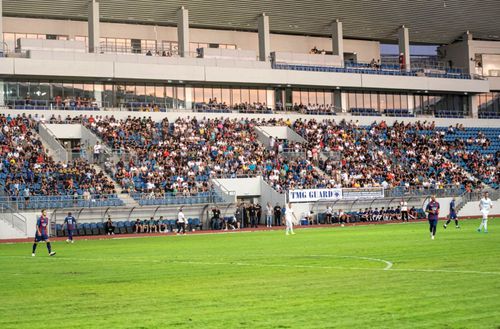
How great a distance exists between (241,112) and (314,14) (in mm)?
12839

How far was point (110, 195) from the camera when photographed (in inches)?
2153

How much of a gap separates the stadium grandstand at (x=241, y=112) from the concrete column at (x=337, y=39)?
19 centimetres

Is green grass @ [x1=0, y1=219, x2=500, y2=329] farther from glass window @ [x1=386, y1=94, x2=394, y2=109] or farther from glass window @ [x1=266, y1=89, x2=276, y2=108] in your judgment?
glass window @ [x1=386, y1=94, x2=394, y2=109]

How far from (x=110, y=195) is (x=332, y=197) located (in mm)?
16936

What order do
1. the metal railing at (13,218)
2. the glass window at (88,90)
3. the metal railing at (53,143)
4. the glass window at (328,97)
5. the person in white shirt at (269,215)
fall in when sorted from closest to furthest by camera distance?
the metal railing at (13,218)
the person in white shirt at (269,215)
the metal railing at (53,143)
the glass window at (88,90)
the glass window at (328,97)

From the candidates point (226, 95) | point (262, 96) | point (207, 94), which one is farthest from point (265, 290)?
point (262, 96)

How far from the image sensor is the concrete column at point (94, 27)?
7038cm

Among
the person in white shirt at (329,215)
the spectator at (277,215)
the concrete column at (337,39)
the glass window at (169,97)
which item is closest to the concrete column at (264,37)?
the concrete column at (337,39)

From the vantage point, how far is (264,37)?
258 feet

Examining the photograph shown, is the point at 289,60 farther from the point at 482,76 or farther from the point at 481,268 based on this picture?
the point at 481,268

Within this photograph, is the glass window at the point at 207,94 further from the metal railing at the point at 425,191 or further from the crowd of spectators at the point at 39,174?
the metal railing at the point at 425,191

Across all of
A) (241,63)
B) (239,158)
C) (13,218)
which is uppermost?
(241,63)

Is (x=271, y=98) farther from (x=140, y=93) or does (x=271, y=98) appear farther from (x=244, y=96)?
(x=140, y=93)

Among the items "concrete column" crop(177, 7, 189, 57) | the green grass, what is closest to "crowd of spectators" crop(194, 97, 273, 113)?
"concrete column" crop(177, 7, 189, 57)
